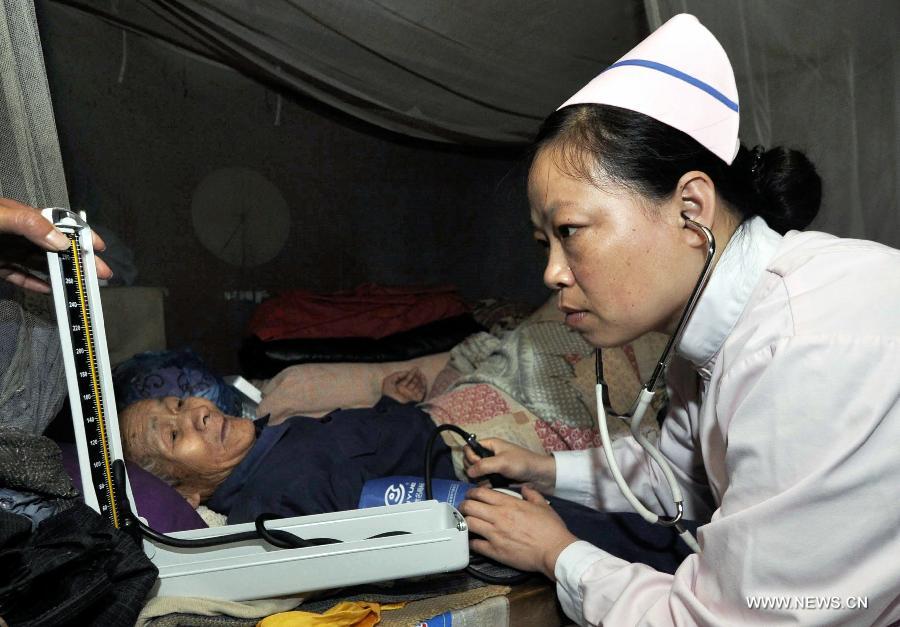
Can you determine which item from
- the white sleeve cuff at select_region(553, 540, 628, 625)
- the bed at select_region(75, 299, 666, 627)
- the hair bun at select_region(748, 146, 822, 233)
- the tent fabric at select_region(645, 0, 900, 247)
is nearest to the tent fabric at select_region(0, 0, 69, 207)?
the bed at select_region(75, 299, 666, 627)

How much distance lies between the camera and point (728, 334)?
2.93 feet

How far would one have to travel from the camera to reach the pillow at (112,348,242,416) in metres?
1.86

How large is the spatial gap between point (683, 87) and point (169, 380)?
1690mm

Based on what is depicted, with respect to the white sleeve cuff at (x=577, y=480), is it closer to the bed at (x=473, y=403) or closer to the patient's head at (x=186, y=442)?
the bed at (x=473, y=403)

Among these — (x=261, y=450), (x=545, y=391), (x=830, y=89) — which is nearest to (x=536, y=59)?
(x=830, y=89)

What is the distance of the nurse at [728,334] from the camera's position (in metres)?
0.67

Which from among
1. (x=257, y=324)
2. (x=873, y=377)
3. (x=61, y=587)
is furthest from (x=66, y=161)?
(x=873, y=377)

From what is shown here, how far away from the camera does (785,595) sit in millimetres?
675

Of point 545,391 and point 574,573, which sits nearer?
point 574,573

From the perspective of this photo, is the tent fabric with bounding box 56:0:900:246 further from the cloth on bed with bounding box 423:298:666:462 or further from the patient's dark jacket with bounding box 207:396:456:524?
the patient's dark jacket with bounding box 207:396:456:524

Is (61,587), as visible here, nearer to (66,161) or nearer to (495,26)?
(495,26)

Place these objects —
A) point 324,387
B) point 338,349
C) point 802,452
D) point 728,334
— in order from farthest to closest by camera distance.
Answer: point 338,349
point 324,387
point 728,334
point 802,452

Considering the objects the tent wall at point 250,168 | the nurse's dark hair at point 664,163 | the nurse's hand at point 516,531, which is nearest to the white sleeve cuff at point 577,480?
the nurse's hand at point 516,531

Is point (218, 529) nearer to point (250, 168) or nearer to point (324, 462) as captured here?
point (324, 462)
